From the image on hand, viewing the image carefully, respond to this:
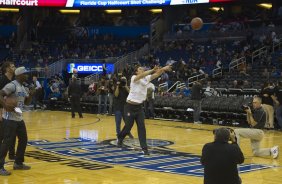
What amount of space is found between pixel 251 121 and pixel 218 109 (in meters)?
9.56

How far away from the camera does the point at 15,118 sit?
8969 mm

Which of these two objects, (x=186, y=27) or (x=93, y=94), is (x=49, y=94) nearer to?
(x=93, y=94)

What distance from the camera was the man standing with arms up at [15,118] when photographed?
28.7 feet

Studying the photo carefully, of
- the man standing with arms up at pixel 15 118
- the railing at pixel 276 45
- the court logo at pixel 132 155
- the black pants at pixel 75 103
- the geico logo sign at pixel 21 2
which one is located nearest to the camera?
the man standing with arms up at pixel 15 118

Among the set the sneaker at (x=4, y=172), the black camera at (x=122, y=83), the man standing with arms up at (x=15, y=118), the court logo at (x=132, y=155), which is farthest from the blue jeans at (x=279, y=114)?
the sneaker at (x=4, y=172)

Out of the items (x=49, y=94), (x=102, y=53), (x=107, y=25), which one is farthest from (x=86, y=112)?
(x=107, y=25)

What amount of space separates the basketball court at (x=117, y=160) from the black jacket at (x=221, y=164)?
2518 millimetres

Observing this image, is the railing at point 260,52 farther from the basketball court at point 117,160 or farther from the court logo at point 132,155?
the court logo at point 132,155

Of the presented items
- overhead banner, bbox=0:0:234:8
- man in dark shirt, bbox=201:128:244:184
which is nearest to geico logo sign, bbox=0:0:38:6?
overhead banner, bbox=0:0:234:8

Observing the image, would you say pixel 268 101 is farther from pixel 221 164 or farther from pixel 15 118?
pixel 221 164

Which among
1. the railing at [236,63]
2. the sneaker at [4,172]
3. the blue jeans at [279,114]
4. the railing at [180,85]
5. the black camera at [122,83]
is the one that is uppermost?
the railing at [236,63]

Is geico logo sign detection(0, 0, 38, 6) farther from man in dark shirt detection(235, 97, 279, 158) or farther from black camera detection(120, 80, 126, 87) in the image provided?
man in dark shirt detection(235, 97, 279, 158)

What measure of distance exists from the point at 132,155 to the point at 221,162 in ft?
17.6

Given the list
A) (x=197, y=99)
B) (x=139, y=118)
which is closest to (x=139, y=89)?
(x=139, y=118)
